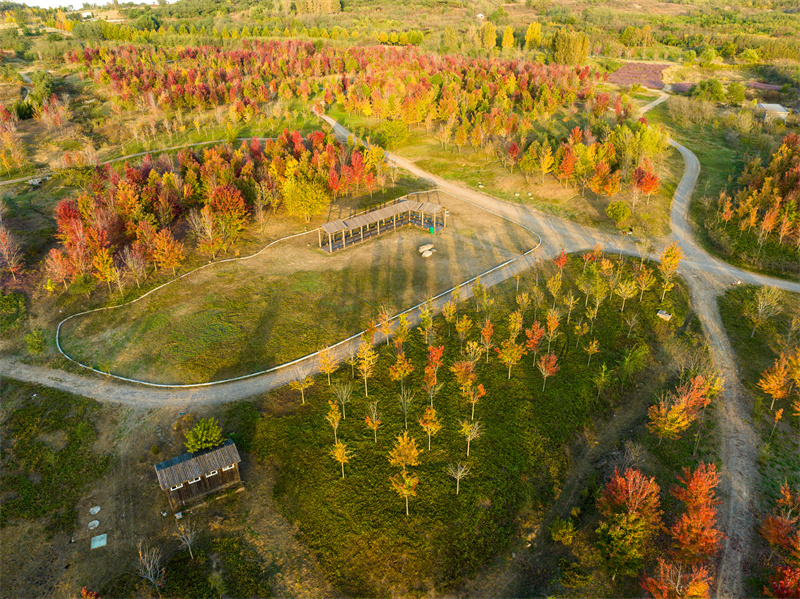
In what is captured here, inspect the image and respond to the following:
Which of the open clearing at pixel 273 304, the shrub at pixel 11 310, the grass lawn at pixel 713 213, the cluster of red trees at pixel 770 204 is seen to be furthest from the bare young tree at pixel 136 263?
the cluster of red trees at pixel 770 204

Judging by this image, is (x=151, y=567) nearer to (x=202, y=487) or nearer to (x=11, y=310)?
(x=202, y=487)

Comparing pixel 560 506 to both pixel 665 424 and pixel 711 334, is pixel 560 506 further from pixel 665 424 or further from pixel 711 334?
pixel 711 334

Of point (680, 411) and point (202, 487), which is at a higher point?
point (680, 411)

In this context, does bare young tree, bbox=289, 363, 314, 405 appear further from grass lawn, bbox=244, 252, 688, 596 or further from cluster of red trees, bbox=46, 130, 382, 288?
cluster of red trees, bbox=46, 130, 382, 288

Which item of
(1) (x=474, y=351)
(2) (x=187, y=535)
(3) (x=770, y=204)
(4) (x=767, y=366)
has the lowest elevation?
(4) (x=767, y=366)

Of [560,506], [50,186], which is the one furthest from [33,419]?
[50,186]

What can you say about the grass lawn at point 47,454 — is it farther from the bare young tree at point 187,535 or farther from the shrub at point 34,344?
the bare young tree at point 187,535

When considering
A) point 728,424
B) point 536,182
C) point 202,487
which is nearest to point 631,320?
point 728,424
